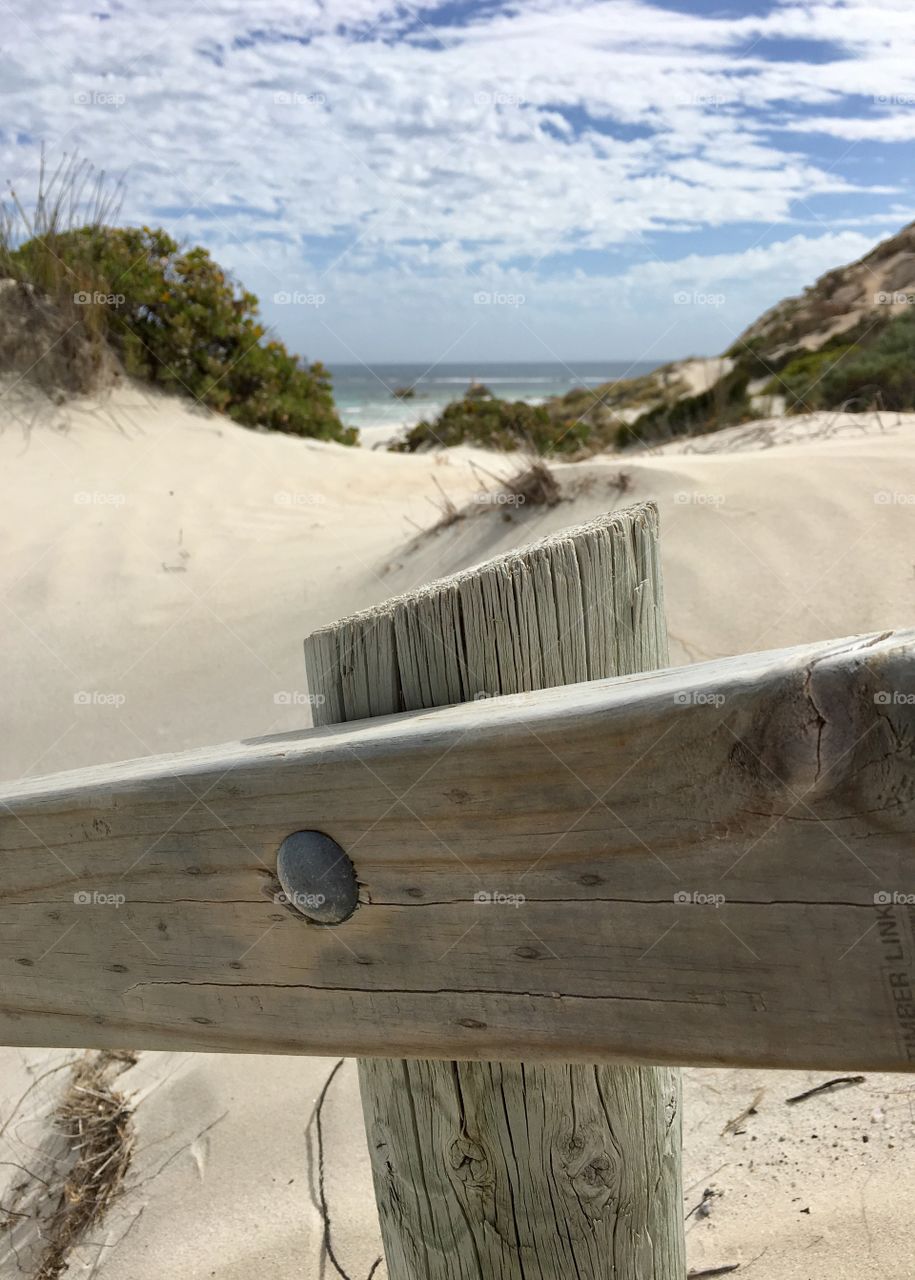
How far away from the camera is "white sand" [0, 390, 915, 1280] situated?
2283mm

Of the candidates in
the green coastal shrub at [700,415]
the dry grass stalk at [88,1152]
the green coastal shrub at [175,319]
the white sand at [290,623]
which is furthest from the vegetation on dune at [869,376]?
the dry grass stalk at [88,1152]

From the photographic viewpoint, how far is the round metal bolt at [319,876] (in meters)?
1.10

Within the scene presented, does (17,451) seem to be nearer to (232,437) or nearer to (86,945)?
(232,437)

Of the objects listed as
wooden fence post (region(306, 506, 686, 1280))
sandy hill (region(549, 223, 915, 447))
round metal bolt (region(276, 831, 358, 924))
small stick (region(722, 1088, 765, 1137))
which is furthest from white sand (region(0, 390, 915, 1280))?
sandy hill (region(549, 223, 915, 447))

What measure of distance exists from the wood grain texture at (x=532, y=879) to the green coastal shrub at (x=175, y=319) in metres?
9.60

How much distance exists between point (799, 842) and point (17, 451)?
9.31 m

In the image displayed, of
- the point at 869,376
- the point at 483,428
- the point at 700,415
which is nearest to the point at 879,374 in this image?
the point at 869,376

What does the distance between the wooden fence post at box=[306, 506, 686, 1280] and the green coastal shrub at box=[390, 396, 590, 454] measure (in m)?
11.8

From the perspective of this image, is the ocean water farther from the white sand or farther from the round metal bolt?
the round metal bolt

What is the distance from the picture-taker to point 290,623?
6.59 meters

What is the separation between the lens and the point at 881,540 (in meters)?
5.38

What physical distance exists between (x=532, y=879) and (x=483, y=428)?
12720mm

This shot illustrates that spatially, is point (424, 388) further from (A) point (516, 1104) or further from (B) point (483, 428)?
(A) point (516, 1104)

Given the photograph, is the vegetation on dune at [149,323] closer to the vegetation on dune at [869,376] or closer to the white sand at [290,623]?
the white sand at [290,623]
